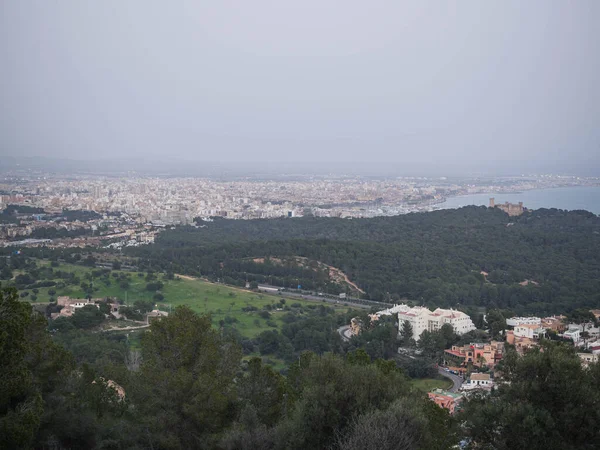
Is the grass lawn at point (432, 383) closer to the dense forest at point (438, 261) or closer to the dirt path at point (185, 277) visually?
the dense forest at point (438, 261)

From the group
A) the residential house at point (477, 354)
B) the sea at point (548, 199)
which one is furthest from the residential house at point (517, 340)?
the sea at point (548, 199)

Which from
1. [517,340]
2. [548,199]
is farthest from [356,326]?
[548,199]

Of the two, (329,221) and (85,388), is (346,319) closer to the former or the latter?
(85,388)

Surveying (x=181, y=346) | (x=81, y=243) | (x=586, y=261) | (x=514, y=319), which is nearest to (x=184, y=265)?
(x=81, y=243)

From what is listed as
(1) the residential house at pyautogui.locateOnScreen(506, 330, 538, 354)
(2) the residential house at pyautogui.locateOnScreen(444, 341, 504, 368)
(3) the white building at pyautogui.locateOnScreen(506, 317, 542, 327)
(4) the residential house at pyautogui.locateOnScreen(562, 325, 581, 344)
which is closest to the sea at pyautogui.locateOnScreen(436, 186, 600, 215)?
(3) the white building at pyautogui.locateOnScreen(506, 317, 542, 327)

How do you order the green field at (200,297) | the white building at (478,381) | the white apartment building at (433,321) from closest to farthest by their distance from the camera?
the white building at (478,381)
the white apartment building at (433,321)
the green field at (200,297)

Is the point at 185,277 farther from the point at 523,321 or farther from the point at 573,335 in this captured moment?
the point at 573,335
